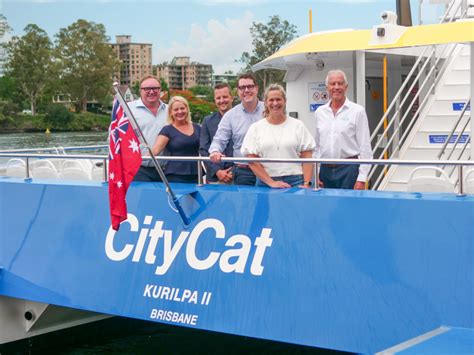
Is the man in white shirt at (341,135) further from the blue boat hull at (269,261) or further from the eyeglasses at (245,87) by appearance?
the eyeglasses at (245,87)

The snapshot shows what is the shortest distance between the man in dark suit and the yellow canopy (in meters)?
0.64

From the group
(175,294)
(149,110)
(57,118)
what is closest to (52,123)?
(57,118)

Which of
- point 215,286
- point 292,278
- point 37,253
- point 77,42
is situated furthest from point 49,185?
point 77,42

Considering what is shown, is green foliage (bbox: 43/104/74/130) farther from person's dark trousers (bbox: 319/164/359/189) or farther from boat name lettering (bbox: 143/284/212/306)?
person's dark trousers (bbox: 319/164/359/189)

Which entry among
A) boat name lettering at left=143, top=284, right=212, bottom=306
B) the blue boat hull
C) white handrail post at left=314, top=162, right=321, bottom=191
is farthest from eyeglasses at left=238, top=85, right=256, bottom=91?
boat name lettering at left=143, top=284, right=212, bottom=306

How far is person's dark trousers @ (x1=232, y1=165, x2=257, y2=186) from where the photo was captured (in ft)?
22.0

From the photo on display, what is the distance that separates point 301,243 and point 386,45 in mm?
1741

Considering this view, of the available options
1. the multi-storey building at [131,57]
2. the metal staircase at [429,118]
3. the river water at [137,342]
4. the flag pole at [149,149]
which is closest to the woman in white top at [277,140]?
the flag pole at [149,149]

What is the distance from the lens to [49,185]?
7.58 meters

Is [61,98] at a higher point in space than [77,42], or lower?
lower

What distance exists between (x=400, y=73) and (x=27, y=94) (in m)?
75.2

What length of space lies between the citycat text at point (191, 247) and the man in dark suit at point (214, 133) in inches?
20.2

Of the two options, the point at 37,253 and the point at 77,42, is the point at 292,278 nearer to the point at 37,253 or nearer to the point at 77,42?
the point at 37,253

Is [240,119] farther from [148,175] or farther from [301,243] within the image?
[301,243]
